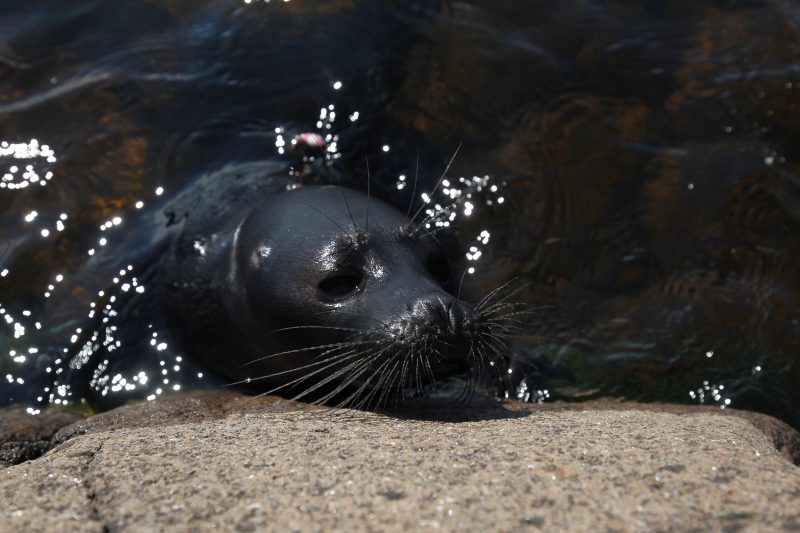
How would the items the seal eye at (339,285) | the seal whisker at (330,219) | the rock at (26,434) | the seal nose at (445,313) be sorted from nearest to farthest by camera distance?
the seal nose at (445,313) < the rock at (26,434) < the seal eye at (339,285) < the seal whisker at (330,219)

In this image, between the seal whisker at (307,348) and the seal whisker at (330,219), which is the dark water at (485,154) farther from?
the seal whisker at (330,219)

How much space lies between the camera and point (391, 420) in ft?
12.6

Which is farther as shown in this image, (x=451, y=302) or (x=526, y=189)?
(x=526, y=189)

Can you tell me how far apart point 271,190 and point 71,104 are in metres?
1.76

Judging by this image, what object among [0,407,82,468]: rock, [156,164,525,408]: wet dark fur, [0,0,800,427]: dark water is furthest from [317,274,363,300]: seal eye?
[0,407,82,468]: rock

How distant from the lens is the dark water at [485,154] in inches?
219

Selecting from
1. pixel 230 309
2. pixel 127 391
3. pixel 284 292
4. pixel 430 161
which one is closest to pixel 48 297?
pixel 127 391

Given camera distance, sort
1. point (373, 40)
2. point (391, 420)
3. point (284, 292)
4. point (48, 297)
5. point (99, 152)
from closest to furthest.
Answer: point (391, 420) < point (284, 292) < point (48, 297) < point (99, 152) < point (373, 40)

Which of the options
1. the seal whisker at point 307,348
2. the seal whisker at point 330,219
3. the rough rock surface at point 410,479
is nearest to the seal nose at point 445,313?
the seal whisker at point 307,348

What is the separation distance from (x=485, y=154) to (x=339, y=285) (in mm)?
2346

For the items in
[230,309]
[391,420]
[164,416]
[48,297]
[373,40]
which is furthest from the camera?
[373,40]

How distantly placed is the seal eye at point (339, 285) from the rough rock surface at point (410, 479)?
42.9 inches

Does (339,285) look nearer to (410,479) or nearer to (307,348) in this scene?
(307,348)

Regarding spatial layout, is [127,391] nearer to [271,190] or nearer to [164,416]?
[164,416]
